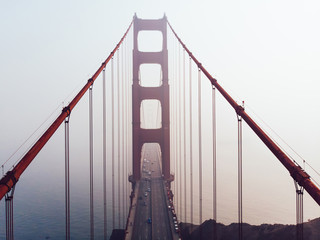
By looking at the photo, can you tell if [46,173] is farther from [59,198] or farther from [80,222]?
[80,222]

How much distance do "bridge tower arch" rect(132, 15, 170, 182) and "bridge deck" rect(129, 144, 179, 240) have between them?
7.26ft

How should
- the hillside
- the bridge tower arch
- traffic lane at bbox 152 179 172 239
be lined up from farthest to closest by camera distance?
the bridge tower arch → traffic lane at bbox 152 179 172 239 → the hillside

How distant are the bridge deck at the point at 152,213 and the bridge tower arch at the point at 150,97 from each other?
2.21 m

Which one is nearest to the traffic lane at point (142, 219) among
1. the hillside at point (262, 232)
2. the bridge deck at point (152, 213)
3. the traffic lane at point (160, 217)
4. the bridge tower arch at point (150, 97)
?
the bridge deck at point (152, 213)

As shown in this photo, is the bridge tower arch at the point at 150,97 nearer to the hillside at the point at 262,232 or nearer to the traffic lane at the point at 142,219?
the traffic lane at the point at 142,219

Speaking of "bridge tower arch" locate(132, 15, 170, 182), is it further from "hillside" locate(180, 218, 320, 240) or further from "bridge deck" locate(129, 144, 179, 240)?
"hillside" locate(180, 218, 320, 240)

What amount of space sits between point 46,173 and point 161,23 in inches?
1772

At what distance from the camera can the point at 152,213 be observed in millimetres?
22219

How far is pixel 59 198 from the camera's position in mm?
39938

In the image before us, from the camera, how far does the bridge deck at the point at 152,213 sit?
59.5 feet

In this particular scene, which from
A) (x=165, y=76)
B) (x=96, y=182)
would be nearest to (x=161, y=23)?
(x=165, y=76)

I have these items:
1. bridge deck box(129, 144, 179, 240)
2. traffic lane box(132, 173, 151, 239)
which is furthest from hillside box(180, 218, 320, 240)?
traffic lane box(132, 173, 151, 239)

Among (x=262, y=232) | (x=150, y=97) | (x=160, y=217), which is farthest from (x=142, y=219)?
(x=150, y=97)

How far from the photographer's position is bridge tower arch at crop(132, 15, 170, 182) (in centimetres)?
2625
